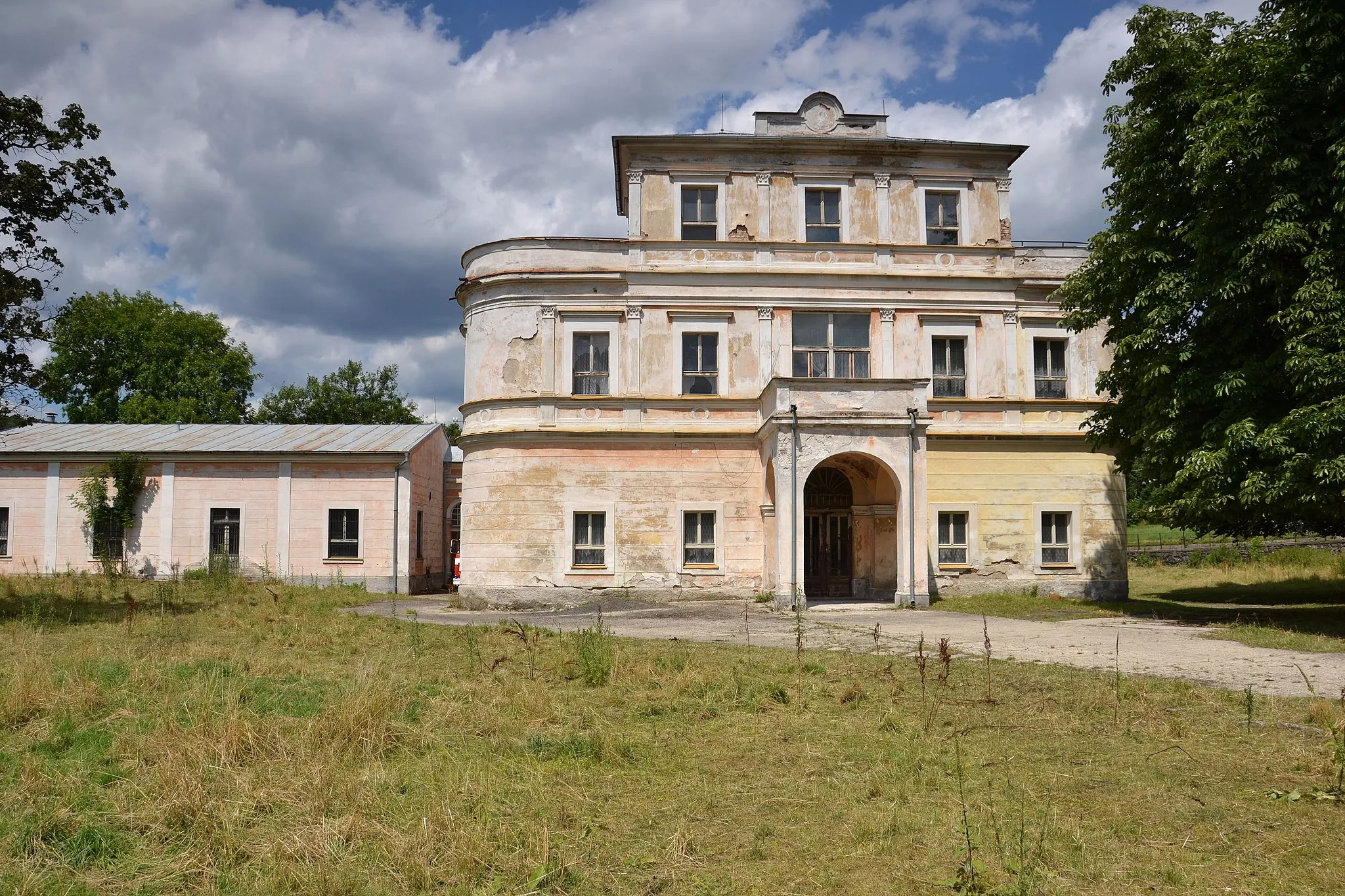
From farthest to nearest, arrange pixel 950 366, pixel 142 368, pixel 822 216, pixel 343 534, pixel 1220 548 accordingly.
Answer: pixel 142 368, pixel 1220 548, pixel 343 534, pixel 822 216, pixel 950 366

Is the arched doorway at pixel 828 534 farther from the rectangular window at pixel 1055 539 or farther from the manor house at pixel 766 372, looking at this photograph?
the rectangular window at pixel 1055 539

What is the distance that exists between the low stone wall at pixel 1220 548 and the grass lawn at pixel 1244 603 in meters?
2.34

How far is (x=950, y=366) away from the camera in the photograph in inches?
953

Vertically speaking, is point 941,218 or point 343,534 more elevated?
point 941,218

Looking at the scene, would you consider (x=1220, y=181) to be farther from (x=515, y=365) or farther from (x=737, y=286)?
→ (x=515, y=365)

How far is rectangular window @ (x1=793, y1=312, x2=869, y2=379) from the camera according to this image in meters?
23.9

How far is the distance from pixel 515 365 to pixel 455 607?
244 inches

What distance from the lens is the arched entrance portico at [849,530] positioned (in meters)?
22.8

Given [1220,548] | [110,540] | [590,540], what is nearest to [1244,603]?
[590,540]

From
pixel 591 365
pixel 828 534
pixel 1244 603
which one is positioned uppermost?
pixel 591 365

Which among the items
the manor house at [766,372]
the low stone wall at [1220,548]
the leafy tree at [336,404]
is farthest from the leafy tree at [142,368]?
the low stone wall at [1220,548]

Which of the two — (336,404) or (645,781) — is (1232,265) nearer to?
(645,781)

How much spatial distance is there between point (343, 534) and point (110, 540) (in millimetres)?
7015

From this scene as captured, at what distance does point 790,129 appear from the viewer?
24.6 meters
